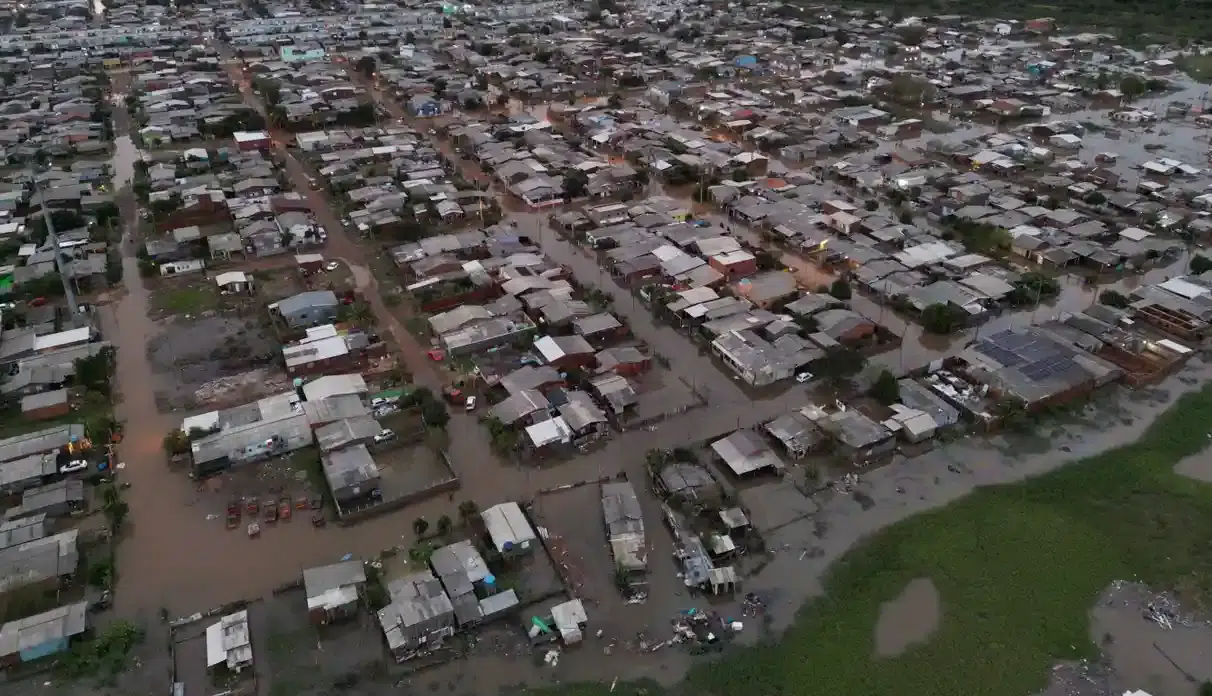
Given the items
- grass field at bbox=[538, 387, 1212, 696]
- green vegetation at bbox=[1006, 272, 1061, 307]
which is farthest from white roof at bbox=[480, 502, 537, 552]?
green vegetation at bbox=[1006, 272, 1061, 307]

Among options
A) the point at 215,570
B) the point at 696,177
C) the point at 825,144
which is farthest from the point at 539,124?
the point at 215,570

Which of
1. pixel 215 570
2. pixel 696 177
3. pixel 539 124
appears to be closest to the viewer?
pixel 215 570

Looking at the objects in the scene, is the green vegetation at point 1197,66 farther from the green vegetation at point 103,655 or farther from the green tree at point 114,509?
the green vegetation at point 103,655

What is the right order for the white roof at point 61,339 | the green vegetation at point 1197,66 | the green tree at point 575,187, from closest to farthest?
the white roof at point 61,339, the green tree at point 575,187, the green vegetation at point 1197,66

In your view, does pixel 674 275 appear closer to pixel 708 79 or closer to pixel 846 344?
pixel 846 344

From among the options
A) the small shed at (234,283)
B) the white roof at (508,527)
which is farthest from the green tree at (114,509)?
the small shed at (234,283)

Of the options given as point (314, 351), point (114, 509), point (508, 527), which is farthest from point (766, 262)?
point (114, 509)
